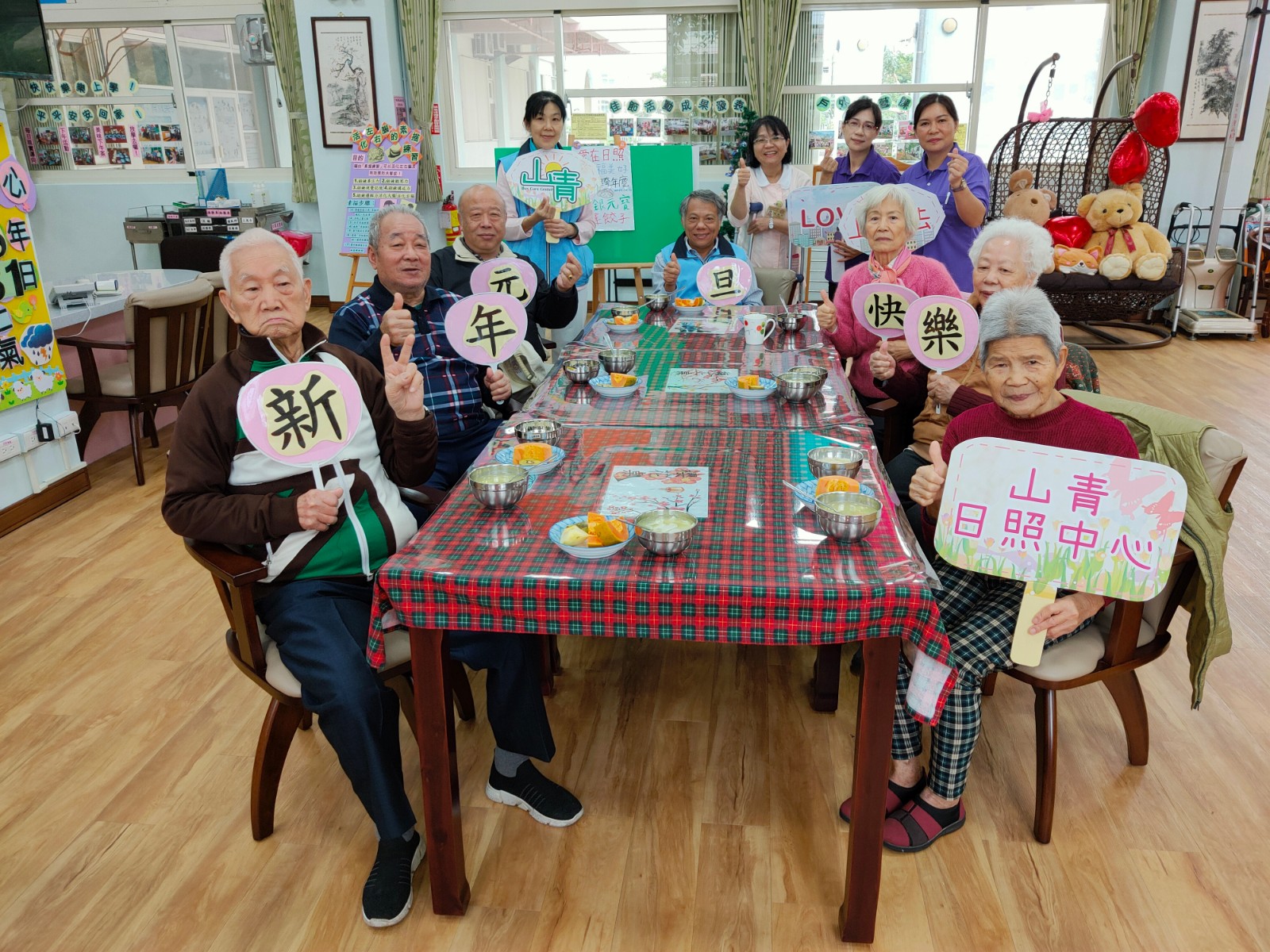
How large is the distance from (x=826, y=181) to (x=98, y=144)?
6.49 m

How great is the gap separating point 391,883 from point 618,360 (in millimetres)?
1513

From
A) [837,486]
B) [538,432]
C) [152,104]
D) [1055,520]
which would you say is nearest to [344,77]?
[152,104]

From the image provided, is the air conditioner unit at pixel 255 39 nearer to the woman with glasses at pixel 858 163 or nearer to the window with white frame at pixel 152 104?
the window with white frame at pixel 152 104

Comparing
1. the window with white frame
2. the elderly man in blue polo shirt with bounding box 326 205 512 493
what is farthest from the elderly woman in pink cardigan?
the window with white frame

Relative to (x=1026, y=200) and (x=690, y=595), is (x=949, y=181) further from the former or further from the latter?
(x=690, y=595)

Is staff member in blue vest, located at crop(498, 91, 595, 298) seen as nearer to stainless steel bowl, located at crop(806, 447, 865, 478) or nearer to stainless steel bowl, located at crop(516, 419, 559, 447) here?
stainless steel bowl, located at crop(516, 419, 559, 447)

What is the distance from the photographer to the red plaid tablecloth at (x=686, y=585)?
4.47ft

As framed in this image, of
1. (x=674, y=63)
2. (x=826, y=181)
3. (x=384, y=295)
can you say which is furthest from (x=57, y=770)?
(x=674, y=63)

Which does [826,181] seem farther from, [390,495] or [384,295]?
[390,495]

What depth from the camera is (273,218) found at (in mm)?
7172

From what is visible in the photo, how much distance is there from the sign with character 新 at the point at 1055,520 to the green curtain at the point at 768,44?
6.06 metres

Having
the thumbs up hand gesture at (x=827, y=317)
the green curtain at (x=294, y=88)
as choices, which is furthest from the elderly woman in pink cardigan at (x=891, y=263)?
the green curtain at (x=294, y=88)

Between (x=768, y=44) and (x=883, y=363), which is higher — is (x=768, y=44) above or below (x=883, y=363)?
above

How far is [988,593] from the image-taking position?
1867 millimetres
